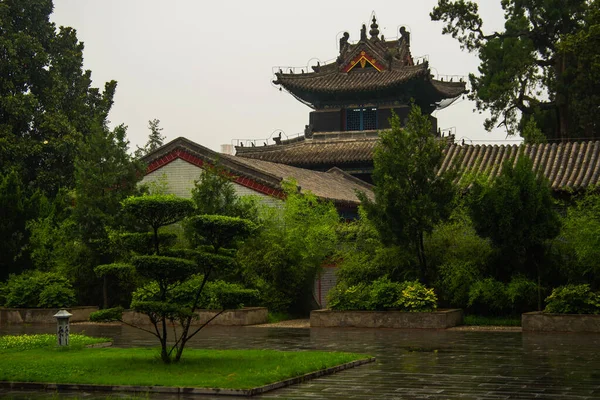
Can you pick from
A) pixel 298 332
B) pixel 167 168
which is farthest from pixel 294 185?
pixel 298 332

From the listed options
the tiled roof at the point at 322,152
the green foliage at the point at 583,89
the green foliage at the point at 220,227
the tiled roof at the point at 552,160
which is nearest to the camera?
the green foliage at the point at 220,227

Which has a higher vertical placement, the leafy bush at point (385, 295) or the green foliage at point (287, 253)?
the green foliage at point (287, 253)

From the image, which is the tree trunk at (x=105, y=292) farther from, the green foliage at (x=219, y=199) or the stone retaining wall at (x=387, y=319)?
the stone retaining wall at (x=387, y=319)

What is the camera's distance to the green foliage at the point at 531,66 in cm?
4422

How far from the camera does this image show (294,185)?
28953 millimetres

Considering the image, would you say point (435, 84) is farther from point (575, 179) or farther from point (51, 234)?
point (51, 234)

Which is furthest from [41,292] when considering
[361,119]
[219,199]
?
[361,119]

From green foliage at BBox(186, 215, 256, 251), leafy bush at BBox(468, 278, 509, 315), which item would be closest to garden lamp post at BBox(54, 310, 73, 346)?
green foliage at BBox(186, 215, 256, 251)

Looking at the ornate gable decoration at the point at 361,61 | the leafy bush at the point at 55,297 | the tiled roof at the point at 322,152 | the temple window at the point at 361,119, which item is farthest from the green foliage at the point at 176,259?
the ornate gable decoration at the point at 361,61

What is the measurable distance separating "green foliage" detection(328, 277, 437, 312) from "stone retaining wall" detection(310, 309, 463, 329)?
263 millimetres

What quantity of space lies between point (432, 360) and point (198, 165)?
17.3 metres

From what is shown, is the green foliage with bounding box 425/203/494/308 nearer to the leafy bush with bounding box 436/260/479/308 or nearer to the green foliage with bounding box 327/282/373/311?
the leafy bush with bounding box 436/260/479/308

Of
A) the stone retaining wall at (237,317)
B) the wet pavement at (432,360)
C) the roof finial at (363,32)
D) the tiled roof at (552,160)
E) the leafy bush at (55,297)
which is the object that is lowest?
the wet pavement at (432,360)

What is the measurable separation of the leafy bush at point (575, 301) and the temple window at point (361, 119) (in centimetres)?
2417
